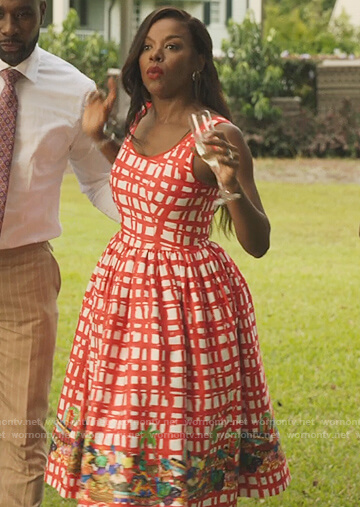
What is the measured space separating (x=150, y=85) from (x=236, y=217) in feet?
1.73

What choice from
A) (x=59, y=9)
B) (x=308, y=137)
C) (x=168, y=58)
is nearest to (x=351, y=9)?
(x=59, y=9)

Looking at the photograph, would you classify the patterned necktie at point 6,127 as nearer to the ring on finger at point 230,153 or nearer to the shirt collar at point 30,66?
the shirt collar at point 30,66

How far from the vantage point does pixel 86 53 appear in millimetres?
19438

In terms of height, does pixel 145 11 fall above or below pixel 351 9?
above

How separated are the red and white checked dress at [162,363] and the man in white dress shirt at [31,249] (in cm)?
44

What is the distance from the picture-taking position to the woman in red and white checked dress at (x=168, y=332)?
333 centimetres

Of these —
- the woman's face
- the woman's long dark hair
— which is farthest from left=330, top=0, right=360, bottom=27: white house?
the woman's face

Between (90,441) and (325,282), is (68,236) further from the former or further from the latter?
(90,441)

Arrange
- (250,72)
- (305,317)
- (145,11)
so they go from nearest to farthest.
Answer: (305,317)
(250,72)
(145,11)

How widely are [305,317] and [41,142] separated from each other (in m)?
4.68

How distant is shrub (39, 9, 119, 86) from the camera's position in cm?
1942

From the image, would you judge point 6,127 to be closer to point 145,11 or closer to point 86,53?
point 86,53

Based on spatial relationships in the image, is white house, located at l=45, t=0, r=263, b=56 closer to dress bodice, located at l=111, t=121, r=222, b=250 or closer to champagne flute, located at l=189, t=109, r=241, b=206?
dress bodice, located at l=111, t=121, r=222, b=250

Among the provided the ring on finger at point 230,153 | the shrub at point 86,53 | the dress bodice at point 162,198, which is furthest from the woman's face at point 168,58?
the shrub at point 86,53
